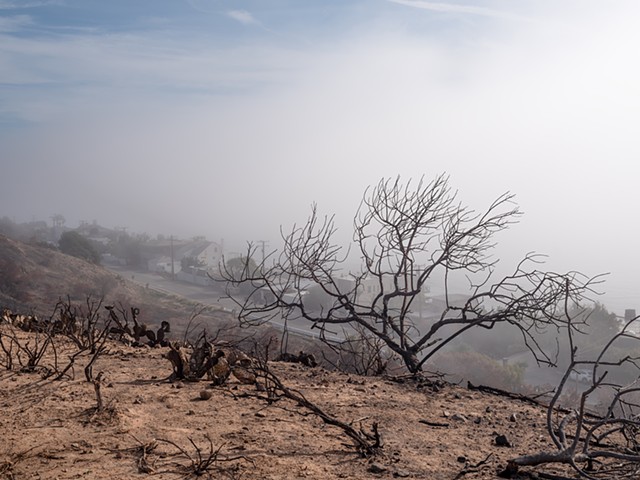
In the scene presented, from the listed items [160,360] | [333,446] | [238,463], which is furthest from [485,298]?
[238,463]

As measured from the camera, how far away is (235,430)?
11.7ft

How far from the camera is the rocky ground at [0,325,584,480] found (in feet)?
9.82

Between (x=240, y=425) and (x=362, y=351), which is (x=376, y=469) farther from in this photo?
(x=362, y=351)

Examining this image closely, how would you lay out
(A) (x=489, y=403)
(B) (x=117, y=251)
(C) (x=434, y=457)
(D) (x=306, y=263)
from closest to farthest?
1. (C) (x=434, y=457)
2. (A) (x=489, y=403)
3. (D) (x=306, y=263)
4. (B) (x=117, y=251)

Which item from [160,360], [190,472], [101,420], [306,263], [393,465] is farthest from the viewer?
[306,263]

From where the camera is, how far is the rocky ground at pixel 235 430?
9.82 feet

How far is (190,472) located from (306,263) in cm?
473

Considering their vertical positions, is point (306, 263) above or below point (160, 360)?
above

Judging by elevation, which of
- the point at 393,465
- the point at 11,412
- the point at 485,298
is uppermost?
the point at 485,298

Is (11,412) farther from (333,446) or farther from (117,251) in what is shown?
(117,251)

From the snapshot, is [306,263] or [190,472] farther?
[306,263]

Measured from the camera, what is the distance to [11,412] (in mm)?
3762

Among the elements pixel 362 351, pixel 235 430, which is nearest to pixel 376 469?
pixel 235 430

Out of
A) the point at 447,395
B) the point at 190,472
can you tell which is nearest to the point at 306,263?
the point at 447,395
